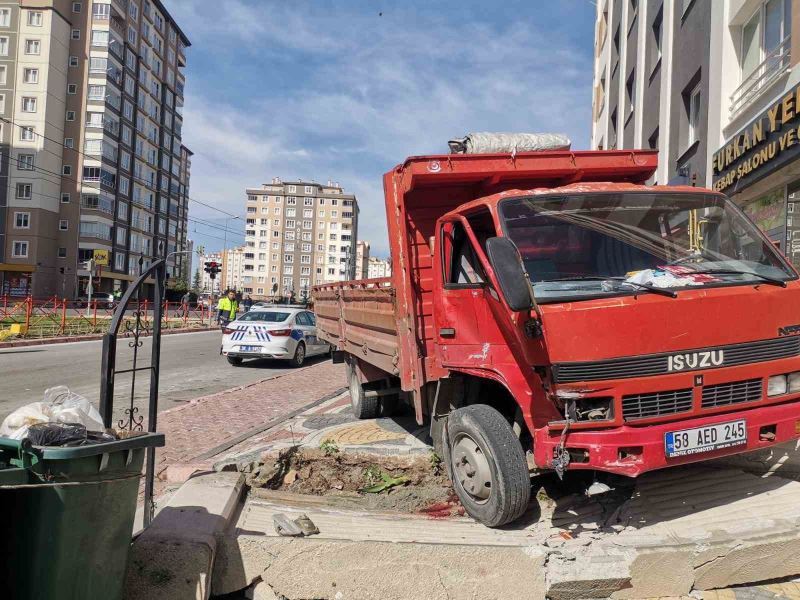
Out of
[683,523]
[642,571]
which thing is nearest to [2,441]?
[642,571]

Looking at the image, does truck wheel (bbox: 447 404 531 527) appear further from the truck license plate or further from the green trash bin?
the green trash bin

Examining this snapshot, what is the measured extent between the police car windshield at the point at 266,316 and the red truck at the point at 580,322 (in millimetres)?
10399

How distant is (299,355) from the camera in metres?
15.3

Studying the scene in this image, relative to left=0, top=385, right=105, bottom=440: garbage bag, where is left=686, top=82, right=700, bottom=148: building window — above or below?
above

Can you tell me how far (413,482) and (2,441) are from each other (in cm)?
331

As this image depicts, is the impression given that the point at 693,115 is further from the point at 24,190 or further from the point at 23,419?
the point at 24,190

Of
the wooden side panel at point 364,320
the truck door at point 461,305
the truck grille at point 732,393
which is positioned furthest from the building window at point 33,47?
the truck grille at point 732,393

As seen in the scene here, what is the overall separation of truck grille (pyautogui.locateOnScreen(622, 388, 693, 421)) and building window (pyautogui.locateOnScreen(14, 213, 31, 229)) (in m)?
63.6

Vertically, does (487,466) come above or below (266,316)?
below

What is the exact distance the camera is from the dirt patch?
4695mm

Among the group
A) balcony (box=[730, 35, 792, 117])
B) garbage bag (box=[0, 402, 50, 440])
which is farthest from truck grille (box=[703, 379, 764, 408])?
balcony (box=[730, 35, 792, 117])

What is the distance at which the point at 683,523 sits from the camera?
3.78 m

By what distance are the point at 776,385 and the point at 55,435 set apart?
156 inches

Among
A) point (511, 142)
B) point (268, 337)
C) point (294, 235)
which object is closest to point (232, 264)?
point (294, 235)
